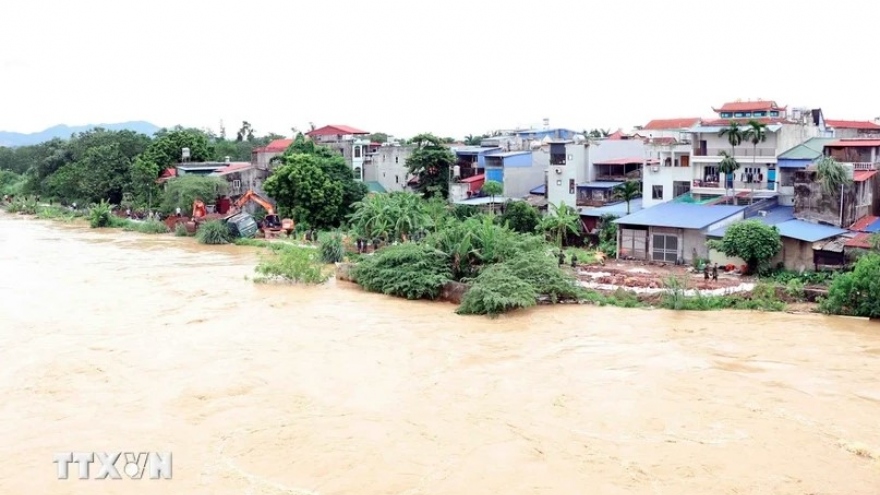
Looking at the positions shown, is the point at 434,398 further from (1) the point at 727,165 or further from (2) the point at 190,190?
(2) the point at 190,190

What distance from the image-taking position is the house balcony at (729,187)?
78.4 feet

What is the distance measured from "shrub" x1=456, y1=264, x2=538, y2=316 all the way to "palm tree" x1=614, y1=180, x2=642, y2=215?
975 centimetres

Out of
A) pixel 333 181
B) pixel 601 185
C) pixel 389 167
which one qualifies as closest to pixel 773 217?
pixel 601 185

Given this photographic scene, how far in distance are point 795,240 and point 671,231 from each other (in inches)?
140

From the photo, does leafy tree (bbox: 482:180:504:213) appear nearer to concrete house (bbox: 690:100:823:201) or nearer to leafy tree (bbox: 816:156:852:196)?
concrete house (bbox: 690:100:823:201)

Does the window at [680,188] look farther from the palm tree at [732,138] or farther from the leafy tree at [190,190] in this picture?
the leafy tree at [190,190]

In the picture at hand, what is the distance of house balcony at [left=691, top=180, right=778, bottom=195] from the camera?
23906mm

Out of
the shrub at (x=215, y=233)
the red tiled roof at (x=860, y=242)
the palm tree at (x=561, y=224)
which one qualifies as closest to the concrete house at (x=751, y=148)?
the palm tree at (x=561, y=224)

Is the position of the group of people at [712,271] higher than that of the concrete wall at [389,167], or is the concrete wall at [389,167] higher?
the concrete wall at [389,167]

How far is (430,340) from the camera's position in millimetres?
15469

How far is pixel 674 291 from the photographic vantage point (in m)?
17.7

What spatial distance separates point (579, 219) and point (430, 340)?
12.5m

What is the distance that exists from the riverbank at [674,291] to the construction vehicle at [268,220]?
385 inches

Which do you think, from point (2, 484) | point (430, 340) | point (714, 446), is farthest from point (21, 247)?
point (714, 446)
